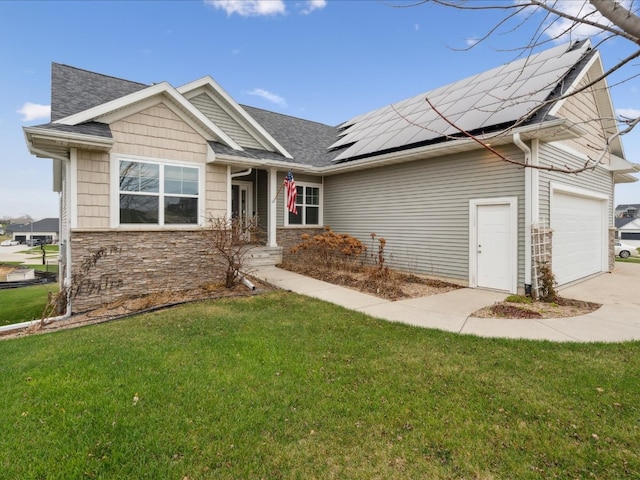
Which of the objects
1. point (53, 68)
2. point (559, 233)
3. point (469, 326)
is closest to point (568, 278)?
point (559, 233)

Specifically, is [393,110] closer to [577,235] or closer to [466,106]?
[466,106]

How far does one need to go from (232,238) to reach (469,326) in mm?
5720

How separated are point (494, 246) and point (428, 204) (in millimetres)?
2250

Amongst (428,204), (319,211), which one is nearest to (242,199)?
(319,211)

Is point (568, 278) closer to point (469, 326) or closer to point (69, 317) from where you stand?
point (469, 326)

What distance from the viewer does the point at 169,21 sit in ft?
40.4

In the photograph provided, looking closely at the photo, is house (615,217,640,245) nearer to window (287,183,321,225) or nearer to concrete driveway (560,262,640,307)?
concrete driveway (560,262,640,307)

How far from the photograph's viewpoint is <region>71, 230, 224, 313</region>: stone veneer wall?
7344mm

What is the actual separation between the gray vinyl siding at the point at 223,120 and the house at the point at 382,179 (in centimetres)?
4

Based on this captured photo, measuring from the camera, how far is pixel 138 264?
803 cm

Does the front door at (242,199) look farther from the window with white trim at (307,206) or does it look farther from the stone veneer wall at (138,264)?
→ the stone veneer wall at (138,264)

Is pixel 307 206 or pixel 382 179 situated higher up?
pixel 382 179

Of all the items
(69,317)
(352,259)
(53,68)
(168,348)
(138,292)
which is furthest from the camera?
(352,259)

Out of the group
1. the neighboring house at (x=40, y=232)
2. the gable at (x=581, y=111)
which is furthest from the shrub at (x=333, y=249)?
the neighboring house at (x=40, y=232)
